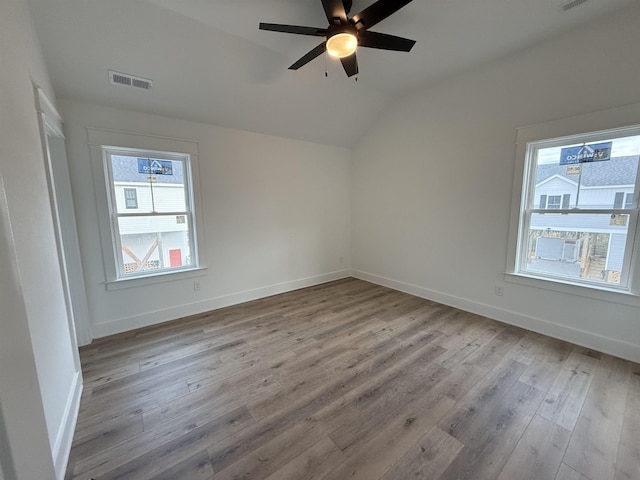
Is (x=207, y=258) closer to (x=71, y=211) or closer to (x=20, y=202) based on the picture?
(x=71, y=211)

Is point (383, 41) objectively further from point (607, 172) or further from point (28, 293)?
point (28, 293)

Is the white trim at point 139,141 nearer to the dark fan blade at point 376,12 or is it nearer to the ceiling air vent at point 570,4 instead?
the dark fan blade at point 376,12

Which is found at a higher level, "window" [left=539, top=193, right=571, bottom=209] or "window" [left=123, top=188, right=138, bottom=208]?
"window" [left=123, top=188, right=138, bottom=208]

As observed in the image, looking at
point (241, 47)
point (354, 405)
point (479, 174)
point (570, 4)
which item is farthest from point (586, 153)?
point (241, 47)

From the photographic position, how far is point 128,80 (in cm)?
247

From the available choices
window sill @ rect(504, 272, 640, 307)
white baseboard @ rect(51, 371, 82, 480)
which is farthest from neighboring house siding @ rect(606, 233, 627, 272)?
white baseboard @ rect(51, 371, 82, 480)

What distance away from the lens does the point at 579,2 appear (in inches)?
81.4

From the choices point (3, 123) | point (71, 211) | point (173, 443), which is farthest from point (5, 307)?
point (71, 211)

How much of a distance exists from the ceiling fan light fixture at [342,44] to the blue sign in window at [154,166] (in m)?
2.34

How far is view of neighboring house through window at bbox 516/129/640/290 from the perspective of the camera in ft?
7.57

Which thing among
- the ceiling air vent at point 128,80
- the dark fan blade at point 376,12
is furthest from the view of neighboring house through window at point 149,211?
the dark fan blade at point 376,12

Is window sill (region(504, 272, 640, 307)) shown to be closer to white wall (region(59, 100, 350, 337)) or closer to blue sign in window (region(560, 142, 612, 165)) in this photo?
blue sign in window (region(560, 142, 612, 165))

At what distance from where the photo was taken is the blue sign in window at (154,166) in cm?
300

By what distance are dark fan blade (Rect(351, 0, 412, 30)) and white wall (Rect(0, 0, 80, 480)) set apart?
77.7 inches
